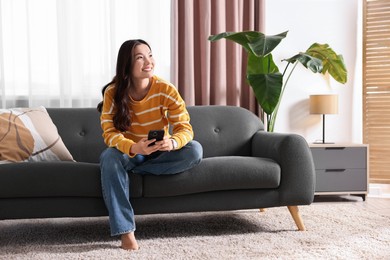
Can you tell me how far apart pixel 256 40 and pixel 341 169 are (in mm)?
1162

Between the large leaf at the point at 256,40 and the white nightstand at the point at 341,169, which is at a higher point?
the large leaf at the point at 256,40

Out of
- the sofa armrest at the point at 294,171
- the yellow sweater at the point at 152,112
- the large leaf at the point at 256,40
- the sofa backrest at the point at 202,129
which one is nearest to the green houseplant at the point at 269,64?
the large leaf at the point at 256,40

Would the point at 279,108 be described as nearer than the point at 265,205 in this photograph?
No

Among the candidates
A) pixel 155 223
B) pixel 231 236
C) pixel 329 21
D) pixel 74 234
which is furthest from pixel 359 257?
pixel 329 21

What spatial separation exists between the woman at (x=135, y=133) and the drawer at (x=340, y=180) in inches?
61.4

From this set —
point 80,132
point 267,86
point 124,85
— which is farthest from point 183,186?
point 267,86

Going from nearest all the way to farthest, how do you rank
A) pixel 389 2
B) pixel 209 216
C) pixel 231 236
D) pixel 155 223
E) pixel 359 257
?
pixel 359 257 → pixel 231 236 → pixel 155 223 → pixel 209 216 → pixel 389 2

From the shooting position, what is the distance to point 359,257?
2199 mm

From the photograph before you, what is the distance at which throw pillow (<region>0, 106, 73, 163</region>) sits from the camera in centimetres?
283

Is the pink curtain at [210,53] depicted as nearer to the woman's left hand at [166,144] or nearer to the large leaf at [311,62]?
the large leaf at [311,62]

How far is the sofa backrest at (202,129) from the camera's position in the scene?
3.15m

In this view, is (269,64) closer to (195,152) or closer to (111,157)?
(195,152)

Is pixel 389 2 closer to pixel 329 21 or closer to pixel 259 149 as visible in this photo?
pixel 329 21

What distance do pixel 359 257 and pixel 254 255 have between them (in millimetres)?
446
